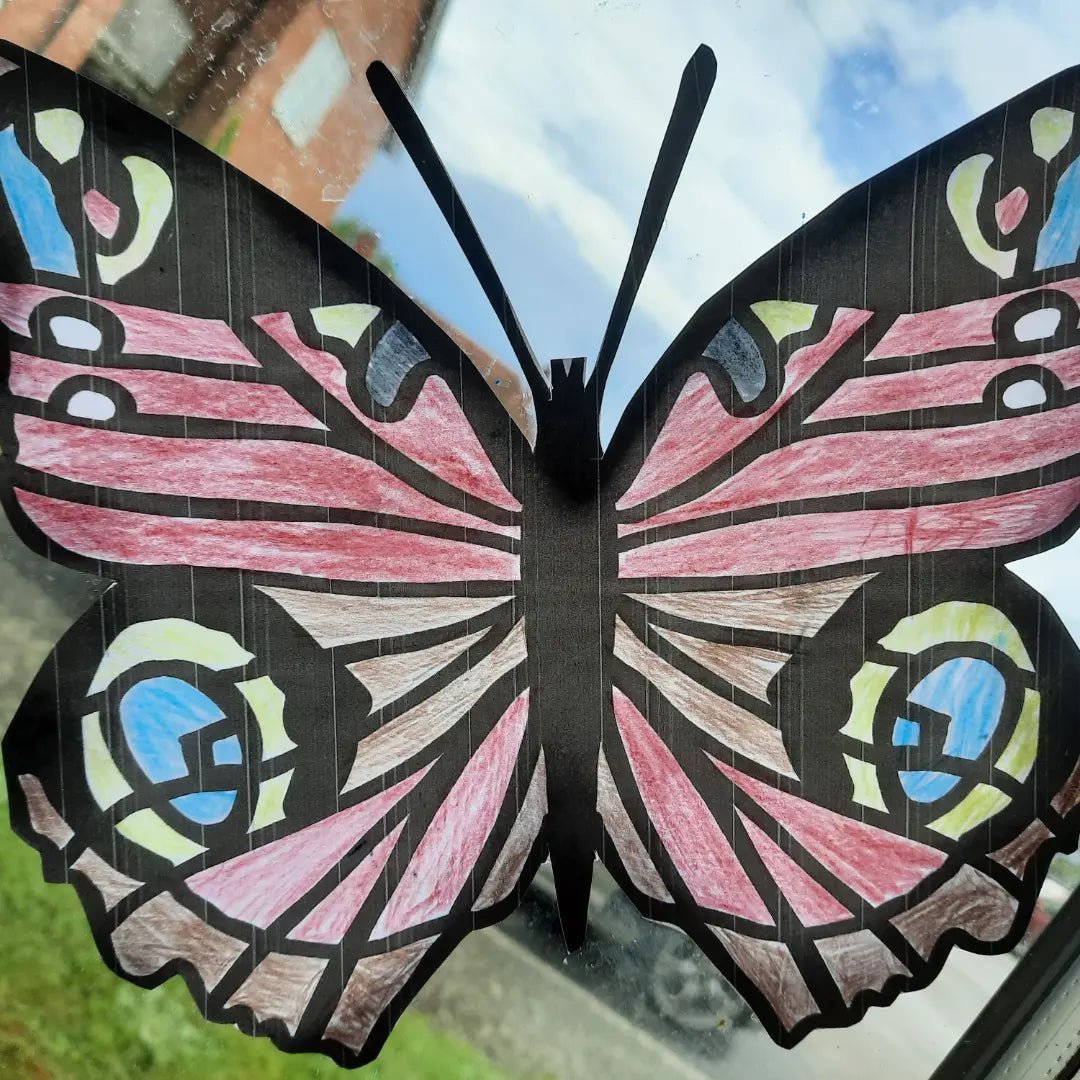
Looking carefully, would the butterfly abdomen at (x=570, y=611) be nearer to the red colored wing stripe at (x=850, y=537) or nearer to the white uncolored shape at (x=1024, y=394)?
the red colored wing stripe at (x=850, y=537)

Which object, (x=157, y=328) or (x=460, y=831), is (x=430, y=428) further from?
(x=460, y=831)

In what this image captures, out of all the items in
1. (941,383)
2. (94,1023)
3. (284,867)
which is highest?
(941,383)

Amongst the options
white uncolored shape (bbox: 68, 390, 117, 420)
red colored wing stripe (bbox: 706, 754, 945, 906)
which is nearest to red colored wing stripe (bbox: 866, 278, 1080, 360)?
red colored wing stripe (bbox: 706, 754, 945, 906)

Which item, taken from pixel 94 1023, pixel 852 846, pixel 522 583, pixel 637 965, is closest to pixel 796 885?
pixel 852 846

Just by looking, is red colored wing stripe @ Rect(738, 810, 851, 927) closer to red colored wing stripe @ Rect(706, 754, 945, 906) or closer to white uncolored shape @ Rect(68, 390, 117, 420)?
red colored wing stripe @ Rect(706, 754, 945, 906)

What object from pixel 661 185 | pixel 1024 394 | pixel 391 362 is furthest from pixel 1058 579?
pixel 391 362

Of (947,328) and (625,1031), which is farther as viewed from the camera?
(625,1031)

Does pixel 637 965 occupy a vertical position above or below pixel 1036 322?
below
